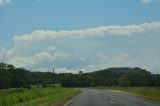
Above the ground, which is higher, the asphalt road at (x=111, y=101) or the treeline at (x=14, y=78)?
the treeline at (x=14, y=78)

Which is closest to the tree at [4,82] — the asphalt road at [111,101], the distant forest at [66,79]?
the distant forest at [66,79]

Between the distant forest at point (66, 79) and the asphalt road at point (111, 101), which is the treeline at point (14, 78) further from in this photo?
the asphalt road at point (111, 101)

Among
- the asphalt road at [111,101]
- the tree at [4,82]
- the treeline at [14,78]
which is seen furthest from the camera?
the treeline at [14,78]

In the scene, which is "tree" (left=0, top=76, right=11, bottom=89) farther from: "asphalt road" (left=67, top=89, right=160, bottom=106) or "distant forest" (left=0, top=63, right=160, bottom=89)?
"asphalt road" (left=67, top=89, right=160, bottom=106)

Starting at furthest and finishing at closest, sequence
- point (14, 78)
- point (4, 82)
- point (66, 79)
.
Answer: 1. point (66, 79)
2. point (14, 78)
3. point (4, 82)

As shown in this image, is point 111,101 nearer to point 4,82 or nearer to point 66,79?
point 4,82

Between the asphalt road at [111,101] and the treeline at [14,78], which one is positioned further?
the treeline at [14,78]

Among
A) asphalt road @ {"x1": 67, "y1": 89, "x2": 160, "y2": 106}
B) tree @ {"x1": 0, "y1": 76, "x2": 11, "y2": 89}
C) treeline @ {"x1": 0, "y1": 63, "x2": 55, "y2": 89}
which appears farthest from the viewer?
treeline @ {"x1": 0, "y1": 63, "x2": 55, "y2": 89}

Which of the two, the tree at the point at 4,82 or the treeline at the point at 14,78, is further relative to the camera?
the treeline at the point at 14,78

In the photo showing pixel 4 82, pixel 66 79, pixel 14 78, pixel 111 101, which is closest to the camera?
pixel 111 101

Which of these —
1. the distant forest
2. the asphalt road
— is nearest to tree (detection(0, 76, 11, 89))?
the distant forest

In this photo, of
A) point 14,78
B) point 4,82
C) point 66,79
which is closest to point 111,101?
point 4,82

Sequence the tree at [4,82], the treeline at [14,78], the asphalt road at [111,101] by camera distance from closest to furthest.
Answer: the asphalt road at [111,101]
the tree at [4,82]
the treeline at [14,78]

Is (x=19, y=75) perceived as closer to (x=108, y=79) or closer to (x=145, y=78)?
(x=145, y=78)
